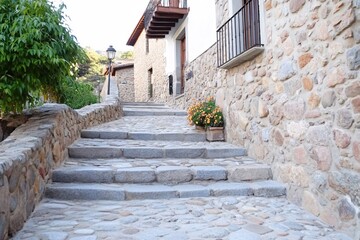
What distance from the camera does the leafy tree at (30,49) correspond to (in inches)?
104

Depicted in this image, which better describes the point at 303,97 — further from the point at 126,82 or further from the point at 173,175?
the point at 126,82

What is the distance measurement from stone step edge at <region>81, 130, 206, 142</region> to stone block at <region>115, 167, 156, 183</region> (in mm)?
1395

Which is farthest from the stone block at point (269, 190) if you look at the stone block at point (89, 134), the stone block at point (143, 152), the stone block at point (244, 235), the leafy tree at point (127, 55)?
the leafy tree at point (127, 55)

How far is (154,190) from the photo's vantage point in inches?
110

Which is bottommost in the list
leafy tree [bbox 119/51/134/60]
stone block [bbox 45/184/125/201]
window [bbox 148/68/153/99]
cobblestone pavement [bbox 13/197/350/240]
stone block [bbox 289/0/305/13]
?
cobblestone pavement [bbox 13/197/350/240]

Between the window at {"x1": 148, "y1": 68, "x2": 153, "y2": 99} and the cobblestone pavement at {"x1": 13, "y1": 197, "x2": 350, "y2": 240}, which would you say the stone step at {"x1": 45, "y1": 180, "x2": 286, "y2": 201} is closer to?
the cobblestone pavement at {"x1": 13, "y1": 197, "x2": 350, "y2": 240}

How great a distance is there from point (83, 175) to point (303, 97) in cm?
214

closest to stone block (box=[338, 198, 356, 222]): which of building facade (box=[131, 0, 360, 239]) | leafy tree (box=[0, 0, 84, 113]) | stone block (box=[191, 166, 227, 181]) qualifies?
building facade (box=[131, 0, 360, 239])

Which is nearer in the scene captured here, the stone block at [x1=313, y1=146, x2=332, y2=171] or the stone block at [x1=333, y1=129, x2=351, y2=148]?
the stone block at [x1=333, y1=129, x2=351, y2=148]

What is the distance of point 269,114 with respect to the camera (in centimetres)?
326

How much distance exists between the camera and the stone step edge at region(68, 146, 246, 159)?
11.6 feet

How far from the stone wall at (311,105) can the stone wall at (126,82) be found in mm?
12296

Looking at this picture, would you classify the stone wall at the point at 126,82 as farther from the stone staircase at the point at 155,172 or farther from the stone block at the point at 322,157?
the stone block at the point at 322,157

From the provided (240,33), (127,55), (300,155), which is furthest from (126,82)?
(300,155)
